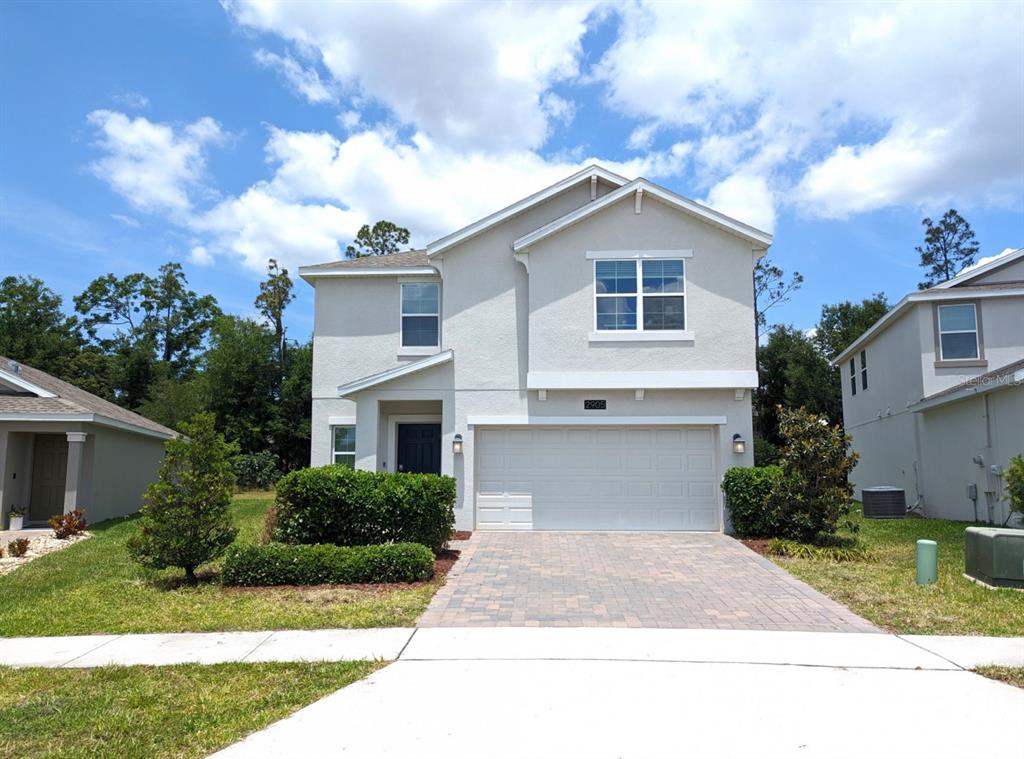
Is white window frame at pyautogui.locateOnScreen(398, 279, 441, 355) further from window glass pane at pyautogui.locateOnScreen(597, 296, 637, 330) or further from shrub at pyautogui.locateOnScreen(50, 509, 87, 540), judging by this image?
shrub at pyautogui.locateOnScreen(50, 509, 87, 540)

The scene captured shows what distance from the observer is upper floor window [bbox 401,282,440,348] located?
17188 mm

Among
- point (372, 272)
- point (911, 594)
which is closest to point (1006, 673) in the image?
point (911, 594)

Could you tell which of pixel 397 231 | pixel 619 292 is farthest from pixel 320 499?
pixel 397 231

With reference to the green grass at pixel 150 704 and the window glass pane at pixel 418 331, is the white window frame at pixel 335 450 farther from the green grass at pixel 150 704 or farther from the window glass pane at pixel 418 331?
the green grass at pixel 150 704

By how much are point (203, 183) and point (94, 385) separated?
2538cm

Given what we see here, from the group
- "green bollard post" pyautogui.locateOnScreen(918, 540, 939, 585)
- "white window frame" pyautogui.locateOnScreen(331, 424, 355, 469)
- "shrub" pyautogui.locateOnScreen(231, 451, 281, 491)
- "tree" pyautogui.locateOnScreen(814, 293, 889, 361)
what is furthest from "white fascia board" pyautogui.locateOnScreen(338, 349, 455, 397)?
"tree" pyautogui.locateOnScreen(814, 293, 889, 361)

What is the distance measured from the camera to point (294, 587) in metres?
9.66

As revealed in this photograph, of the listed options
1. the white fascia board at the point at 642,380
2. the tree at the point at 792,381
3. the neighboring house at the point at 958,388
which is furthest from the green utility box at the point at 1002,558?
the tree at the point at 792,381

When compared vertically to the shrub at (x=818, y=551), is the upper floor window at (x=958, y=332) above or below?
above

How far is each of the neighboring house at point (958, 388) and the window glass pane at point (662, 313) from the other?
21.8ft

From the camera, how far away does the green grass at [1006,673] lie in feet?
18.9

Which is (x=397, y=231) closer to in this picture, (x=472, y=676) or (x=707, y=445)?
(x=707, y=445)

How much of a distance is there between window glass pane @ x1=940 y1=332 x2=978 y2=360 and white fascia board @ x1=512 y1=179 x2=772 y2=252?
7.04 meters

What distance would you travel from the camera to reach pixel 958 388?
1694cm
